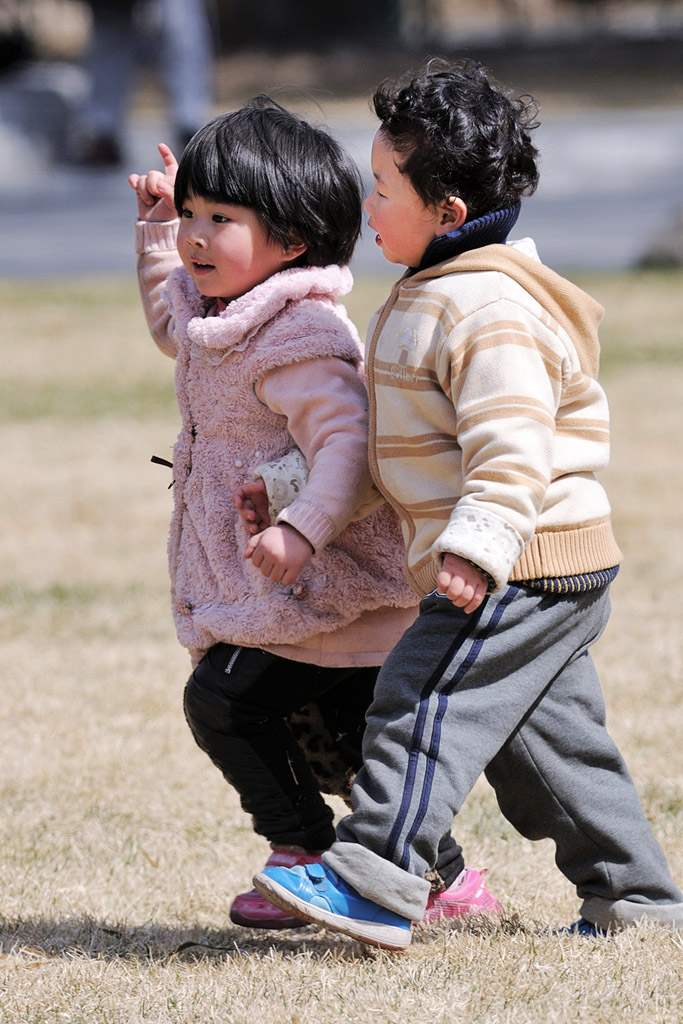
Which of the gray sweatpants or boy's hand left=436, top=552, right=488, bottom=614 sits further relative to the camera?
the gray sweatpants

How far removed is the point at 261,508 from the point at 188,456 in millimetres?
260

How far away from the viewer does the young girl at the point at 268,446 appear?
260 centimetres

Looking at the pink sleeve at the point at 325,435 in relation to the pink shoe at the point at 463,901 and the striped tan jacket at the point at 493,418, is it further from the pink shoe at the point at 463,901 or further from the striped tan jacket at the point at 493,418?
the pink shoe at the point at 463,901

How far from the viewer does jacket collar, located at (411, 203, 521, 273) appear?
2396 millimetres

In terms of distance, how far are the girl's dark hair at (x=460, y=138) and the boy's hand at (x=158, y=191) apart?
63cm

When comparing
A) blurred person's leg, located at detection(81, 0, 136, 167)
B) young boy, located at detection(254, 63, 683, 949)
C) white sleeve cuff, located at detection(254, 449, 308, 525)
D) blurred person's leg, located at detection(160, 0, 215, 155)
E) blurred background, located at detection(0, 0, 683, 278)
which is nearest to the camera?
young boy, located at detection(254, 63, 683, 949)

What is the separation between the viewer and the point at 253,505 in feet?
8.41

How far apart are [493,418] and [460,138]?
460 millimetres

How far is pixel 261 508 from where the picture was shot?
2.57 meters

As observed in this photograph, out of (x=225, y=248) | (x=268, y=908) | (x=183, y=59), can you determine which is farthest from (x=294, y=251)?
(x=183, y=59)

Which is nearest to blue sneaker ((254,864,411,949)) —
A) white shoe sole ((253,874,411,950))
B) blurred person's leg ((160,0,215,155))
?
white shoe sole ((253,874,411,950))

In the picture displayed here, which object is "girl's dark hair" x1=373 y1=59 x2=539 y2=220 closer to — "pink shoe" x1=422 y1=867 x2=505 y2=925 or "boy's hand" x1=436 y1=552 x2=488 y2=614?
"boy's hand" x1=436 y1=552 x2=488 y2=614

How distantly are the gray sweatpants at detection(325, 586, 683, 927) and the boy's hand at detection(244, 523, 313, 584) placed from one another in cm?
21

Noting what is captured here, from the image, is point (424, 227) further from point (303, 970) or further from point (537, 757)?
point (303, 970)
